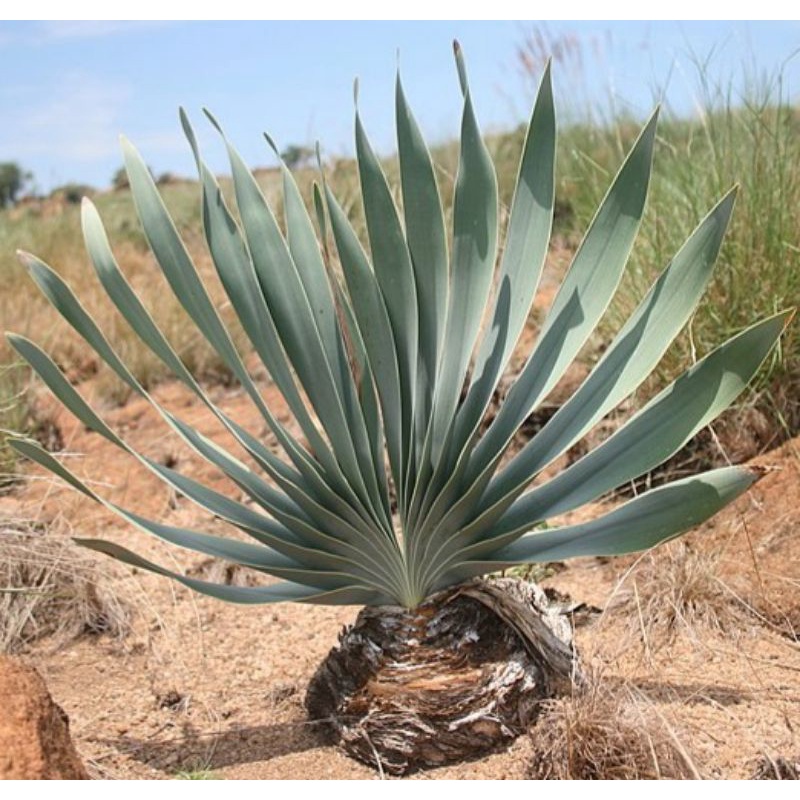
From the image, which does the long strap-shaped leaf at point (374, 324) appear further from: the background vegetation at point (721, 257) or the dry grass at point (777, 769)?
the background vegetation at point (721, 257)

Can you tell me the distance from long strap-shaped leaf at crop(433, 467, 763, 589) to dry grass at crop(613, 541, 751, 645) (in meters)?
0.56

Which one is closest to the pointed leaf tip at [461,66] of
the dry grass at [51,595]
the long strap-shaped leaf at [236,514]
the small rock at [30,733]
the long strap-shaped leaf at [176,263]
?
the long strap-shaped leaf at [176,263]

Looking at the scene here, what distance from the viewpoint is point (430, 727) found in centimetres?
257

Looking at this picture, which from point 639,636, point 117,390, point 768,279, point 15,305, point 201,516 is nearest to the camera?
point 639,636

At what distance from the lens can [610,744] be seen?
2.44m

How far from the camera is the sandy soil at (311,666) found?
268 cm

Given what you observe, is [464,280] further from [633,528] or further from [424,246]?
[633,528]

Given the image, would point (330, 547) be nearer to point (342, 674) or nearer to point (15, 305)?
point (342, 674)

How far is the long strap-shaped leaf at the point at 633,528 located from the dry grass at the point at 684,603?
56cm

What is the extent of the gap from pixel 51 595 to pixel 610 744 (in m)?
1.83

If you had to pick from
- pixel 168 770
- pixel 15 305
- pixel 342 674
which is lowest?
pixel 168 770

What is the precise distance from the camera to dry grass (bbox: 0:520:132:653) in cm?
357

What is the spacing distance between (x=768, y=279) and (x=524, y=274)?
64.1 inches

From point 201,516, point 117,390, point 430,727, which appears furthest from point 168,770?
point 117,390
